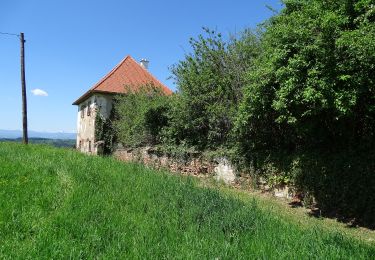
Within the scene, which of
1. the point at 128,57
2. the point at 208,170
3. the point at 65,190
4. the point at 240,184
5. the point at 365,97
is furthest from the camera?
the point at 128,57

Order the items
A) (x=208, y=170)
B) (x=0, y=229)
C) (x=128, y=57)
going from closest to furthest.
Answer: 1. (x=0, y=229)
2. (x=208, y=170)
3. (x=128, y=57)

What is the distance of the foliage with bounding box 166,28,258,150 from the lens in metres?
16.0

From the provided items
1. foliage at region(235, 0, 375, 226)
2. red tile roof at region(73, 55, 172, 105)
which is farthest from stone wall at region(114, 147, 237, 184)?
red tile roof at region(73, 55, 172, 105)

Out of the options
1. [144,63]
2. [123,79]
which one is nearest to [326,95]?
[123,79]

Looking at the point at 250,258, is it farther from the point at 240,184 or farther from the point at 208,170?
the point at 208,170

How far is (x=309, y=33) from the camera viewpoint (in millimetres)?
9359

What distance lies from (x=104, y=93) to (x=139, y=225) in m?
22.3

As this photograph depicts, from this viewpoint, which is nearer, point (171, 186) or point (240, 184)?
point (171, 186)

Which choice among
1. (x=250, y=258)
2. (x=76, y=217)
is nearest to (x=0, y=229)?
(x=76, y=217)

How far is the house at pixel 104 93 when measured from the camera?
1066 inches

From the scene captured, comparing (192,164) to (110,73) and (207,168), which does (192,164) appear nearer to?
(207,168)

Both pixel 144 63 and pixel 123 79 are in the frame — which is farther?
pixel 144 63

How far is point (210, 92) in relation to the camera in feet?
53.7

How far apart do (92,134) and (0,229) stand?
22051 millimetres
